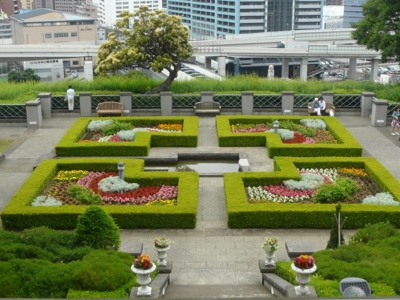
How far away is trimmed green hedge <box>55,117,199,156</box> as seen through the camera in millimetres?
25500

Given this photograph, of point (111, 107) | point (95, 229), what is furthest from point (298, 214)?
point (111, 107)

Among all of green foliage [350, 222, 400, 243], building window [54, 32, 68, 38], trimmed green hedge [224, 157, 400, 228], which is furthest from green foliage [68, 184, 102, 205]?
building window [54, 32, 68, 38]

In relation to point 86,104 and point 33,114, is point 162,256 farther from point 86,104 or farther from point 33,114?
point 86,104

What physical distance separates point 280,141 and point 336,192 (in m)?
6.45

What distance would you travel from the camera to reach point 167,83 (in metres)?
35.0

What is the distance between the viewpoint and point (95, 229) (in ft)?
47.8

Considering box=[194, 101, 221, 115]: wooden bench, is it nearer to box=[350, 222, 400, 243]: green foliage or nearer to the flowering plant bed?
the flowering plant bed

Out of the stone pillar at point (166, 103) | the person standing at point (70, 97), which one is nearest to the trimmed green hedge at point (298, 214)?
the stone pillar at point (166, 103)

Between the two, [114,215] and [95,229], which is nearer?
[95,229]

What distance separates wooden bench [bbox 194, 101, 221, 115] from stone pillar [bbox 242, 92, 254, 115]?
133 centimetres

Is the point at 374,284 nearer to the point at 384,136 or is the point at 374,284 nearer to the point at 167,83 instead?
the point at 384,136

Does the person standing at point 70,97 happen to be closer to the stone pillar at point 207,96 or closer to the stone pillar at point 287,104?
the stone pillar at point 207,96

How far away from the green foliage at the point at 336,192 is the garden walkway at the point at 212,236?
5.16 feet

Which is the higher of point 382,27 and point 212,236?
point 382,27
